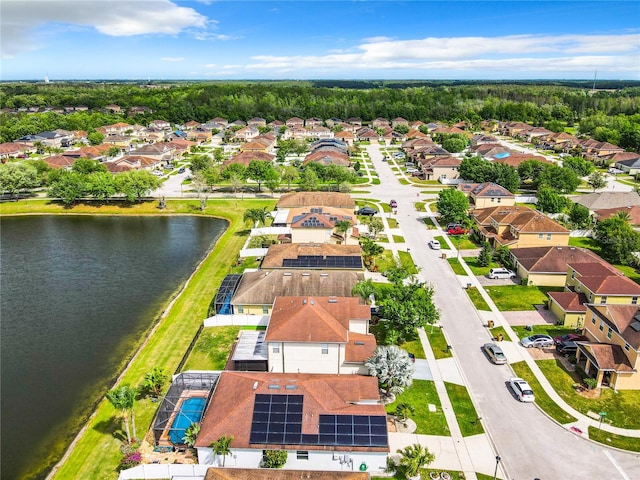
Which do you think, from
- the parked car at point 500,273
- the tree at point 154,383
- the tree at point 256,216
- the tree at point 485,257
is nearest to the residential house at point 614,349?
the parked car at point 500,273

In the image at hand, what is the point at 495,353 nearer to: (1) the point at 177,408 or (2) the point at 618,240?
(1) the point at 177,408

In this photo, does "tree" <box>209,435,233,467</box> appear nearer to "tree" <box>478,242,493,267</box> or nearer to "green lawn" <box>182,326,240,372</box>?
"green lawn" <box>182,326,240,372</box>

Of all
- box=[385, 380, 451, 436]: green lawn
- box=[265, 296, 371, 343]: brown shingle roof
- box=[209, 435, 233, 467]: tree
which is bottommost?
box=[385, 380, 451, 436]: green lawn

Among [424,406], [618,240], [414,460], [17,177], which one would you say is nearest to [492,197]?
[618,240]

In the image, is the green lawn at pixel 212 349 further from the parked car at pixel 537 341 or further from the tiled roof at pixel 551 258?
the tiled roof at pixel 551 258

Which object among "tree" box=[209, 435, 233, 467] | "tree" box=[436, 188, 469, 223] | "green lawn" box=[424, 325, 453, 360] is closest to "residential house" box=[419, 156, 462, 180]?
"tree" box=[436, 188, 469, 223]

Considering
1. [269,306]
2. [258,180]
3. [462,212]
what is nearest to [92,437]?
[269,306]

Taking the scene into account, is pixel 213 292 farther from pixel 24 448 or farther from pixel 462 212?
pixel 462 212

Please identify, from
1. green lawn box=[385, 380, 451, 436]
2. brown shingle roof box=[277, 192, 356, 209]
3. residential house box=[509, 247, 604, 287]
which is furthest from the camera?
brown shingle roof box=[277, 192, 356, 209]
